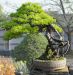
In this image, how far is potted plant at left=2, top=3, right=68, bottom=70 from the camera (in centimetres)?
855

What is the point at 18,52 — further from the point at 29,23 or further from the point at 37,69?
the point at 37,69

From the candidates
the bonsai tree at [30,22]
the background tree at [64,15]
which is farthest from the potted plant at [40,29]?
the background tree at [64,15]

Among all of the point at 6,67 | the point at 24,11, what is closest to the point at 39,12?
the point at 24,11

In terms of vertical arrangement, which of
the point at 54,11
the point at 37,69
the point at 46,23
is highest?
the point at 54,11

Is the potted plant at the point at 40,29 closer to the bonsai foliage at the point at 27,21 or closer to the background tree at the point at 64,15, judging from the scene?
the bonsai foliage at the point at 27,21

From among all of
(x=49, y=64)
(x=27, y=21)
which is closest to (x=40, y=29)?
(x=27, y=21)

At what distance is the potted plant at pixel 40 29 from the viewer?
8555mm

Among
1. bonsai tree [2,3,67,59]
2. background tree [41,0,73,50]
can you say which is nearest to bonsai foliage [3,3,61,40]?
A: bonsai tree [2,3,67,59]

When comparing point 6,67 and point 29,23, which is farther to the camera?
point 29,23

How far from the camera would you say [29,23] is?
9812 mm

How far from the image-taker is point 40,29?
9781 millimetres

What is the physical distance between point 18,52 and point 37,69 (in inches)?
74.9

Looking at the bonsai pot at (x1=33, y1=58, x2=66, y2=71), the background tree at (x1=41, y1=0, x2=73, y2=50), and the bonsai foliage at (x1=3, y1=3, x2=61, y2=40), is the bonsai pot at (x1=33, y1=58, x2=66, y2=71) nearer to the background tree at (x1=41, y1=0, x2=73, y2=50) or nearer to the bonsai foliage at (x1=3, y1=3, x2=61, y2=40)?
the bonsai foliage at (x1=3, y1=3, x2=61, y2=40)

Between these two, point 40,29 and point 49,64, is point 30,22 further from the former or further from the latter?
point 49,64
